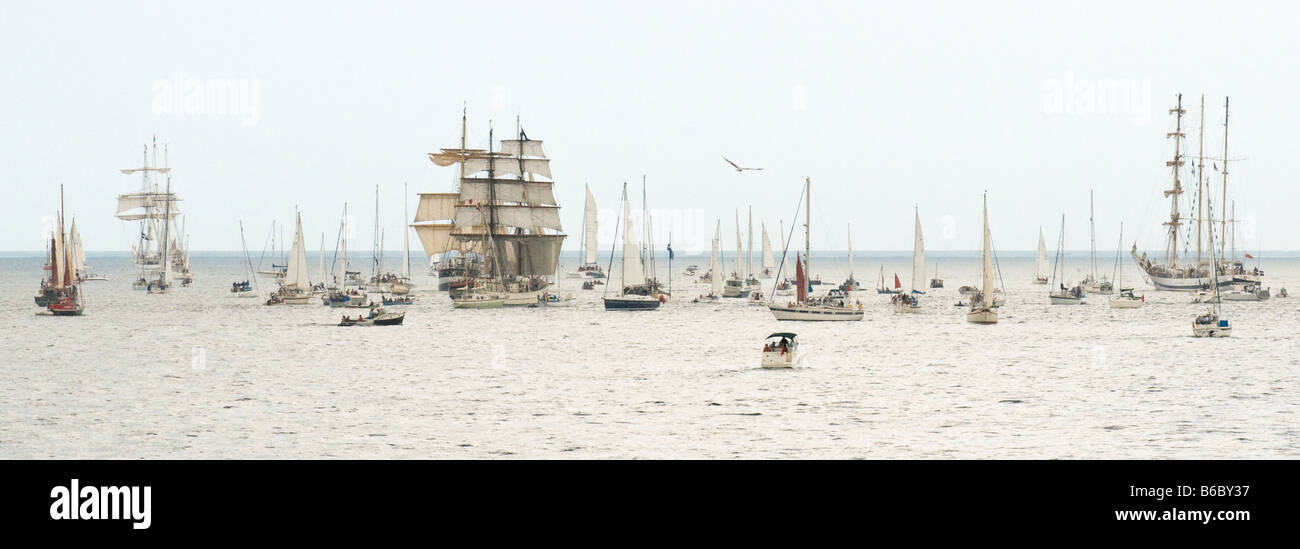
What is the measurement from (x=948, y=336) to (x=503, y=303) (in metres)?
57.6

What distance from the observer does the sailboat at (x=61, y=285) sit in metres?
100

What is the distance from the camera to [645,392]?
43.2 metres

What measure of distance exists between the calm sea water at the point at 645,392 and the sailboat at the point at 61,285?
14.5 m

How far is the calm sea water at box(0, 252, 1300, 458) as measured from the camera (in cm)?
2991

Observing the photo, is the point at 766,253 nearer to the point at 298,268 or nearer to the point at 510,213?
the point at 510,213

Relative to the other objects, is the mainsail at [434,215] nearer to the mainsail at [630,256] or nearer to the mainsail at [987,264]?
the mainsail at [630,256]

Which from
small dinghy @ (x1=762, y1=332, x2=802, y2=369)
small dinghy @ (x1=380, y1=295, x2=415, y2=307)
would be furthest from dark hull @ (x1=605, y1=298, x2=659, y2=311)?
small dinghy @ (x1=762, y1=332, x2=802, y2=369)

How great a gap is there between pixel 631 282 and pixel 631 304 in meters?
5.02

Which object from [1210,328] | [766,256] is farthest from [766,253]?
[1210,328]

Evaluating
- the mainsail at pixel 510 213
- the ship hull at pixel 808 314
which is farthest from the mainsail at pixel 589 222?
the ship hull at pixel 808 314
